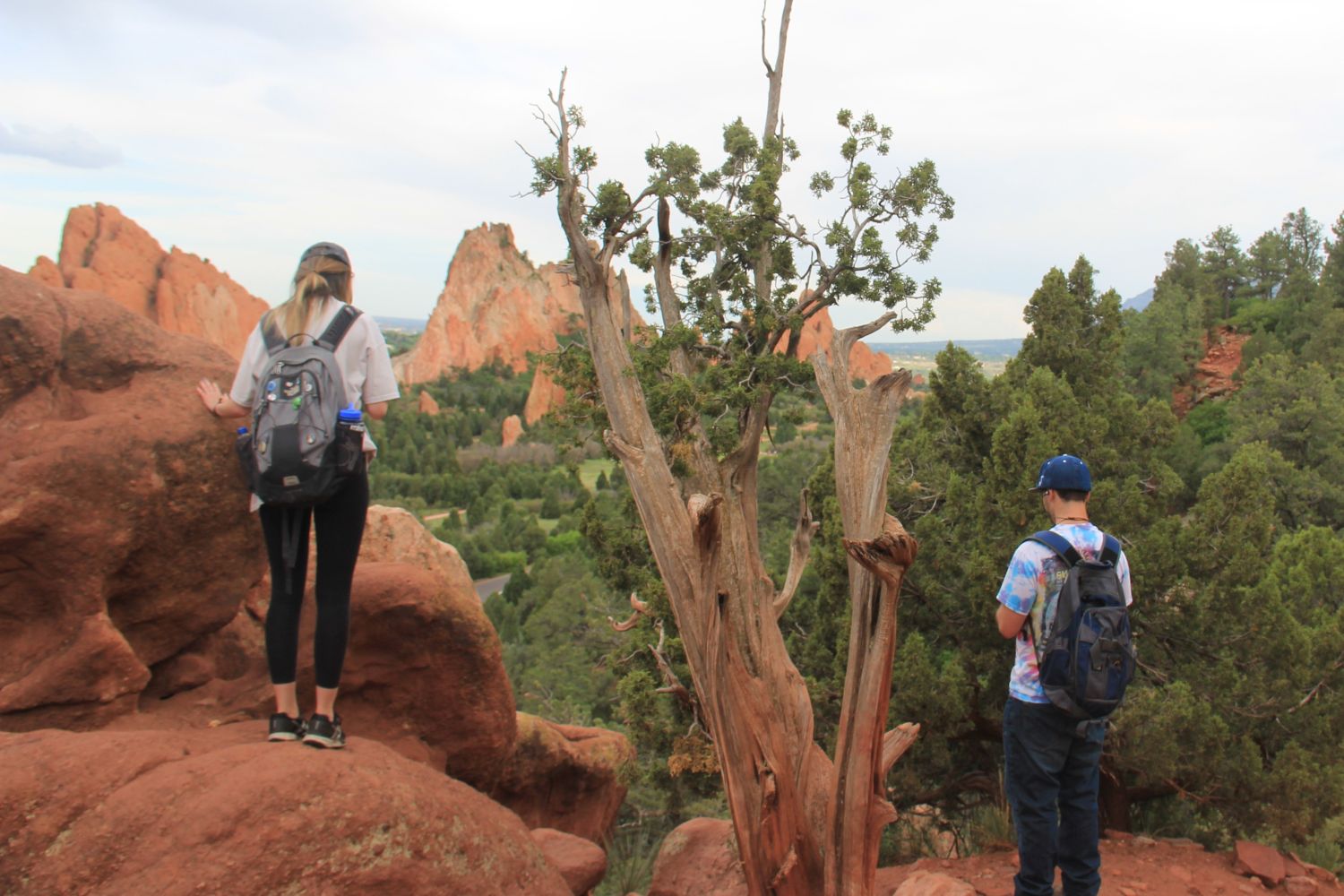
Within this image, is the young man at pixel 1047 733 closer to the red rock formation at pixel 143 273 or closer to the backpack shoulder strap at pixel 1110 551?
the backpack shoulder strap at pixel 1110 551

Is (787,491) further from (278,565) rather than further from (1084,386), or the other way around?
(278,565)

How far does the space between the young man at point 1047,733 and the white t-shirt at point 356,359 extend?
243cm

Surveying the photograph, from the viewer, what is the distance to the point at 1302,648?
27.0 feet

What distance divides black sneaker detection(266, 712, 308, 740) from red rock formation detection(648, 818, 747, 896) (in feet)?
13.4

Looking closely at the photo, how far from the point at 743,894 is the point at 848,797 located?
1.98 metres

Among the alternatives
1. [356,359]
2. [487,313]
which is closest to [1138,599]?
[356,359]

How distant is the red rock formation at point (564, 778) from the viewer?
21.1ft

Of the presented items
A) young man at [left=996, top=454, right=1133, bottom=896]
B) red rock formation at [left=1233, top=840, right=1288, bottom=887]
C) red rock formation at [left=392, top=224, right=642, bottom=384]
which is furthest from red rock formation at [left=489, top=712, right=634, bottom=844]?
red rock formation at [left=392, top=224, right=642, bottom=384]

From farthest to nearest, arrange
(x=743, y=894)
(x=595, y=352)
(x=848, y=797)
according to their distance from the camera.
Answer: (x=595, y=352), (x=743, y=894), (x=848, y=797)

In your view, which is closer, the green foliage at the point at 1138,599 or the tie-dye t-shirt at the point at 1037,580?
the tie-dye t-shirt at the point at 1037,580

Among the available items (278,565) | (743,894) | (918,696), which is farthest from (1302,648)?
(278,565)

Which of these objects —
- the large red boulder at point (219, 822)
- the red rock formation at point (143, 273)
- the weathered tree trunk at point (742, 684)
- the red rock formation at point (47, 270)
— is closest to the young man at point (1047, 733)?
the weathered tree trunk at point (742, 684)

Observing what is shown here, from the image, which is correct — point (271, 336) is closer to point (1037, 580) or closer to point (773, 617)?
point (1037, 580)

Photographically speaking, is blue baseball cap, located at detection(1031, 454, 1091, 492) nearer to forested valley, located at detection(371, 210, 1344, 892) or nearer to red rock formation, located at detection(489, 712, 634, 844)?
forested valley, located at detection(371, 210, 1344, 892)
